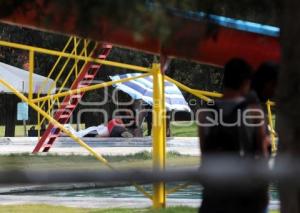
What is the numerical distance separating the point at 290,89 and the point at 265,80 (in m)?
1.23

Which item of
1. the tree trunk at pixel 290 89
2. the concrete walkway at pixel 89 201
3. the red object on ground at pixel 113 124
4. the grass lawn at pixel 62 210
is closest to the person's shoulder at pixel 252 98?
the tree trunk at pixel 290 89

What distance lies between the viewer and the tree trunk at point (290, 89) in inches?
154

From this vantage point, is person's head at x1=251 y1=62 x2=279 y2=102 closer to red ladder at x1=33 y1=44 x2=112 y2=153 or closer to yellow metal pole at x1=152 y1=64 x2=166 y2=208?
yellow metal pole at x1=152 y1=64 x2=166 y2=208

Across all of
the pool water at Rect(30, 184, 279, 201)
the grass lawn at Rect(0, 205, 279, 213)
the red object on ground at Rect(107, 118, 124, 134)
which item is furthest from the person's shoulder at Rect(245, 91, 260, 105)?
the red object on ground at Rect(107, 118, 124, 134)

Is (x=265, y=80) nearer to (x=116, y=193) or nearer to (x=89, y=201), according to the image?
(x=89, y=201)

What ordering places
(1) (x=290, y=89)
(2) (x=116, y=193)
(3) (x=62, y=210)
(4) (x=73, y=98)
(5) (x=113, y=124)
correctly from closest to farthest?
(1) (x=290, y=89), (3) (x=62, y=210), (2) (x=116, y=193), (4) (x=73, y=98), (5) (x=113, y=124)

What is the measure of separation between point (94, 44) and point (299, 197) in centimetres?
147

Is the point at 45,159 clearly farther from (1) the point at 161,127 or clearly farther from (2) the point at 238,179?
(2) the point at 238,179

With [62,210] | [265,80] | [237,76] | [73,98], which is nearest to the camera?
[237,76]

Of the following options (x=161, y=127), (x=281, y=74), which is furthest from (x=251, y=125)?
(x=161, y=127)

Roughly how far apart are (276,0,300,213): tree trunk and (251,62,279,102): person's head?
1069 millimetres

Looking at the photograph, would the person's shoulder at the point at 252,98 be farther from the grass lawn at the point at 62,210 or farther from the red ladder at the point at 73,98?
the red ladder at the point at 73,98

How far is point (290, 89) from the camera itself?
3943mm

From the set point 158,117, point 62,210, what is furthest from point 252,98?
point 62,210
